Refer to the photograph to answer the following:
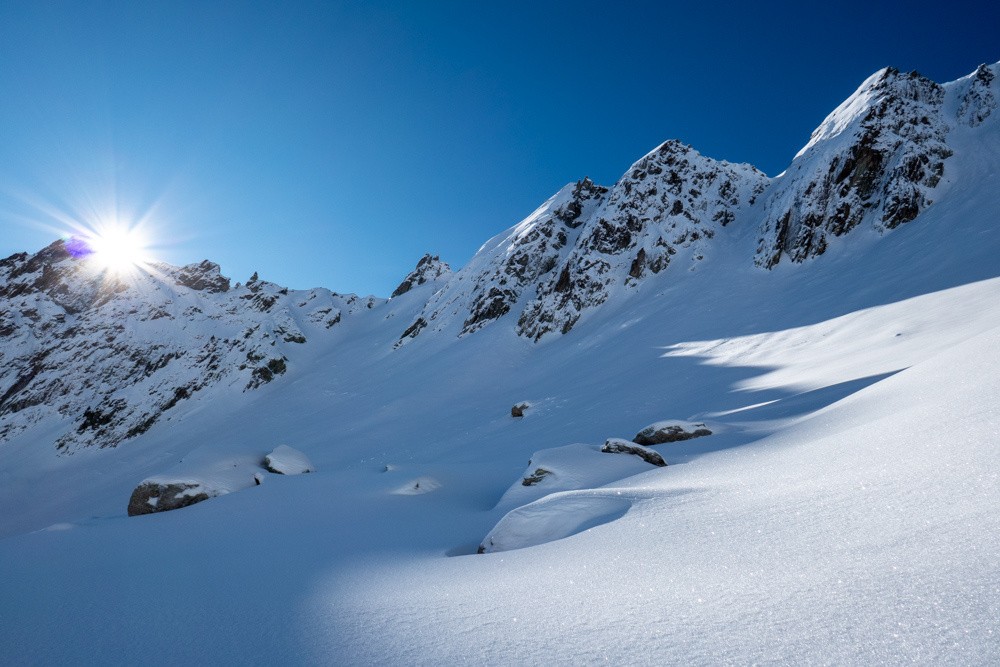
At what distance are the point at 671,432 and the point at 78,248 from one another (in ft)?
357

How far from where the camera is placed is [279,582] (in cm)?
396

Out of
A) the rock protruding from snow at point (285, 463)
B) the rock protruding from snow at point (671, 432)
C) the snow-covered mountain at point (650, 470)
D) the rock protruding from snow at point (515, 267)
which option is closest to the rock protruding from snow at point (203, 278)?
the snow-covered mountain at point (650, 470)

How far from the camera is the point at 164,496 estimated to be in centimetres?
875

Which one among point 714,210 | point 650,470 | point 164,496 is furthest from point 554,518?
point 714,210

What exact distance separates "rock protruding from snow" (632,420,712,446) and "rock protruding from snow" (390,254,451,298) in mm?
70300

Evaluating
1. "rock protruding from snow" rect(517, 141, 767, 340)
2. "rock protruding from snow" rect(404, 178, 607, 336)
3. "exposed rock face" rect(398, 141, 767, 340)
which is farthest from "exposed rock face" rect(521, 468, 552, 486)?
"rock protruding from snow" rect(404, 178, 607, 336)

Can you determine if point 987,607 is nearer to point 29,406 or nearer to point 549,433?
point 549,433

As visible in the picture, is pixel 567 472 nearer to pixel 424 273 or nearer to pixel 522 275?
pixel 522 275

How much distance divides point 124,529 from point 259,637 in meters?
6.14

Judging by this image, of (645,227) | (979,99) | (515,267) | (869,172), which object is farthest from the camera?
(515,267)

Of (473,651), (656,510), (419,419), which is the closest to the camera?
(473,651)

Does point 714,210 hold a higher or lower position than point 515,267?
lower

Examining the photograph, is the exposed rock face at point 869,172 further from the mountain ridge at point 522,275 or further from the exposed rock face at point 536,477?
the exposed rock face at point 536,477

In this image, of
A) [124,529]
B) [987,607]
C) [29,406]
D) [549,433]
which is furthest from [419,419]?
[29,406]
